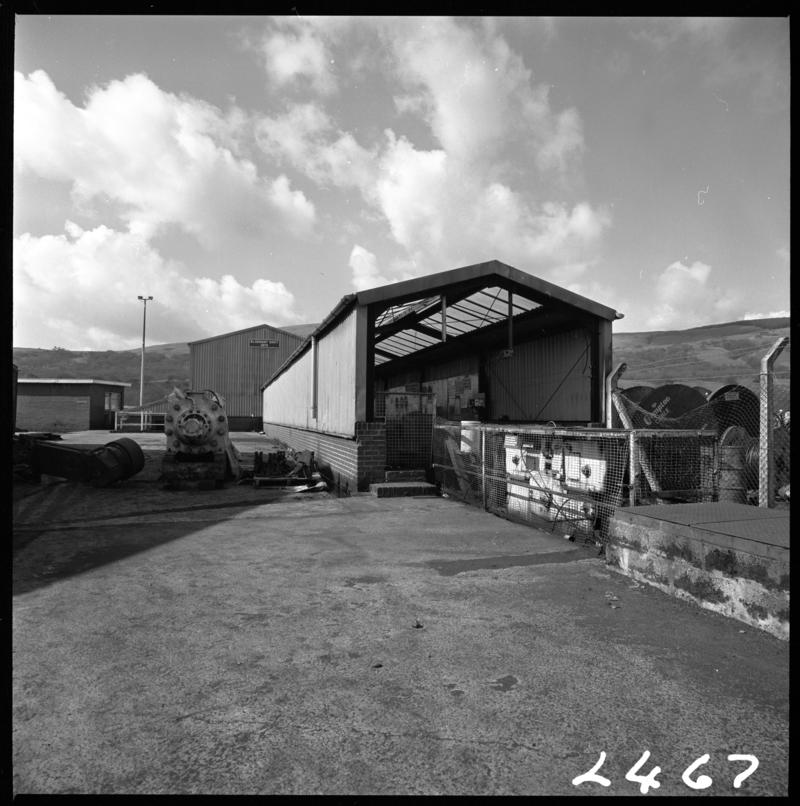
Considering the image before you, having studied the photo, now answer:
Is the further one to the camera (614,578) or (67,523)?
(67,523)

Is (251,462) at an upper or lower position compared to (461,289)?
lower

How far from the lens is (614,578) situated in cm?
460

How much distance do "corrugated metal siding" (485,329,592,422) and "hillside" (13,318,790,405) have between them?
1.38 meters

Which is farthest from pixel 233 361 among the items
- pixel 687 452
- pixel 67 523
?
pixel 687 452

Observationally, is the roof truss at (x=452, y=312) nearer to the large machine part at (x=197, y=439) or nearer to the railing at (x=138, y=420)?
the large machine part at (x=197, y=439)

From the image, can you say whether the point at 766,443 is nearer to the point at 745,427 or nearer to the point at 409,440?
the point at 745,427

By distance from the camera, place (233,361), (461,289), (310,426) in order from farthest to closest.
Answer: (233,361), (310,426), (461,289)

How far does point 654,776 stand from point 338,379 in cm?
1080

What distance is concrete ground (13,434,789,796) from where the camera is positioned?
6.75ft

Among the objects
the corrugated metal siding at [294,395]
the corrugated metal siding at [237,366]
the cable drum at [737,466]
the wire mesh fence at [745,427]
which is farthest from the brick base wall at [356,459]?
the corrugated metal siding at [237,366]
